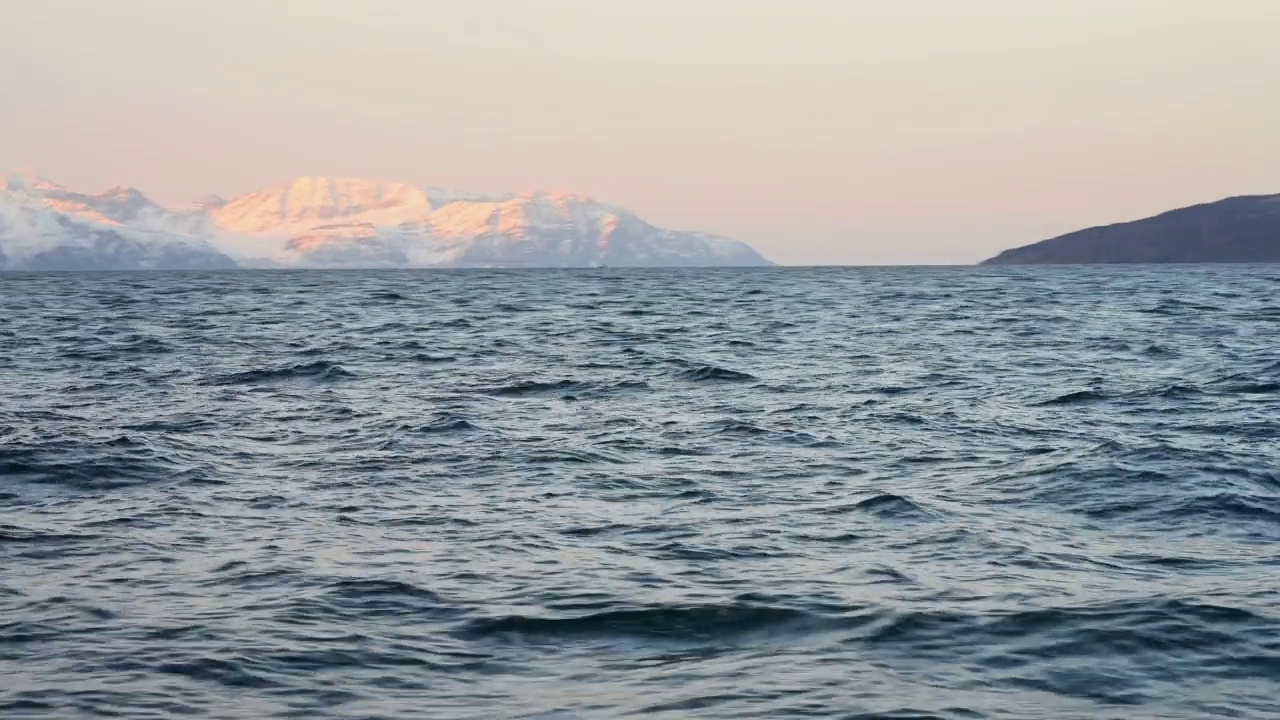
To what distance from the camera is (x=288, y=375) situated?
3494 cm

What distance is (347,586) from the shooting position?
13.8 m

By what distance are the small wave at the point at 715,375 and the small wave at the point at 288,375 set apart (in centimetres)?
801

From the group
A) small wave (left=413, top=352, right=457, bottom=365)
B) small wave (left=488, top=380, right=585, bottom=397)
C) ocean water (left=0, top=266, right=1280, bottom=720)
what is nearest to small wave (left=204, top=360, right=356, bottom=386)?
ocean water (left=0, top=266, right=1280, bottom=720)

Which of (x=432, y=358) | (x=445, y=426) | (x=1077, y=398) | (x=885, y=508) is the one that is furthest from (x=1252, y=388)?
(x=432, y=358)

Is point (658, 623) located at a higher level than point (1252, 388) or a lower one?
lower

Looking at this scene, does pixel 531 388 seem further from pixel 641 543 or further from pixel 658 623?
pixel 658 623

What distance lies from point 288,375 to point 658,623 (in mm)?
23888

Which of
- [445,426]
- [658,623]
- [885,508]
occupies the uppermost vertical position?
[445,426]

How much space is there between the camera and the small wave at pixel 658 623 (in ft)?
40.4

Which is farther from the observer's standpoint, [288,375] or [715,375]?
[715,375]

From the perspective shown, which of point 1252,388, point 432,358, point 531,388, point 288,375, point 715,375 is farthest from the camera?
point 432,358

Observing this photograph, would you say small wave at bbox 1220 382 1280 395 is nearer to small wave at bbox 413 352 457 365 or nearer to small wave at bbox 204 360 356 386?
small wave at bbox 204 360 356 386

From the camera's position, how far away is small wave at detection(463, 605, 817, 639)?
12320 millimetres

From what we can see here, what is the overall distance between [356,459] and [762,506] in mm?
6667
